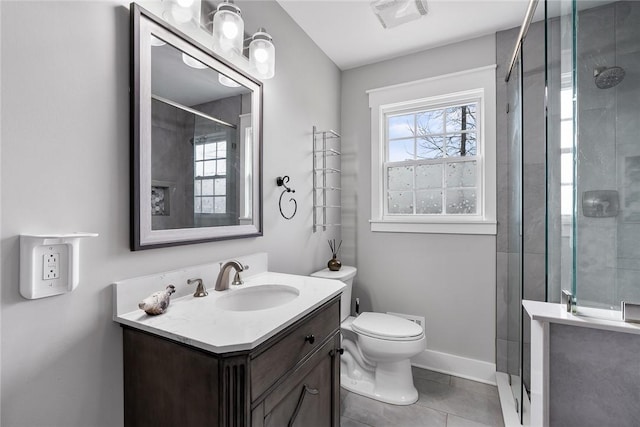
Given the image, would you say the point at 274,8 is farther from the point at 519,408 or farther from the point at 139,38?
the point at 519,408

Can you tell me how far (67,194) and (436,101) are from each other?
2399mm

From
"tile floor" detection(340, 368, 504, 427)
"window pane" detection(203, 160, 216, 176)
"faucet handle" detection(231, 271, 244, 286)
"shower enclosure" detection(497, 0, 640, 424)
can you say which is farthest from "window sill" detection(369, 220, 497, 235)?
"window pane" detection(203, 160, 216, 176)

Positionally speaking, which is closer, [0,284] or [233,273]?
[0,284]

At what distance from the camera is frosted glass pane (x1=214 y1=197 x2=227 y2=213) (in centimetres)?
139

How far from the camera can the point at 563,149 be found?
117 cm

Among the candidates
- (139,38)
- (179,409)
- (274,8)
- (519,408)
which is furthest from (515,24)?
(179,409)

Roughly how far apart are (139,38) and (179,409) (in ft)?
4.02

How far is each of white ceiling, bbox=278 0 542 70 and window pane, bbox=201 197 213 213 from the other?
1372mm

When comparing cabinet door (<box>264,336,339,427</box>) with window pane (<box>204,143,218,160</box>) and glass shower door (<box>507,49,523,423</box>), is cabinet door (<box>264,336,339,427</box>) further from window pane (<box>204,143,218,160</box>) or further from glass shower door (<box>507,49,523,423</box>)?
glass shower door (<box>507,49,523,423</box>)

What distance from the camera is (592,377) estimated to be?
99 cm

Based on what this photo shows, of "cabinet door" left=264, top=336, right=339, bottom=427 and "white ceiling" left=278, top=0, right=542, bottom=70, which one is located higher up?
"white ceiling" left=278, top=0, right=542, bottom=70

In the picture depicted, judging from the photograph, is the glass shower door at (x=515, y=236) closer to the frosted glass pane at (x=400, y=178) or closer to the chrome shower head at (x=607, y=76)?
the chrome shower head at (x=607, y=76)

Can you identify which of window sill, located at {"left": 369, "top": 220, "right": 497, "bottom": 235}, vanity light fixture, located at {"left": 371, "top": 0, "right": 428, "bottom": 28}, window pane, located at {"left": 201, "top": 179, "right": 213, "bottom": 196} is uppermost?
vanity light fixture, located at {"left": 371, "top": 0, "right": 428, "bottom": 28}

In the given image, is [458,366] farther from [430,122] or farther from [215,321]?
[215,321]
